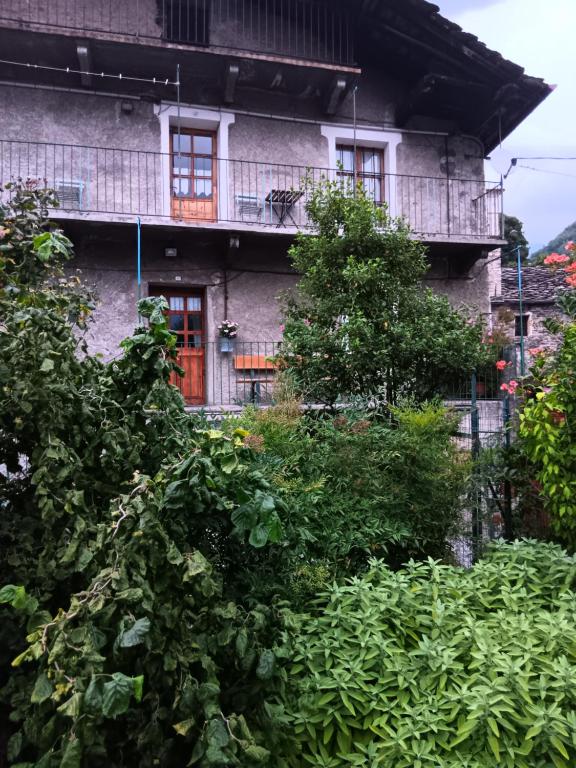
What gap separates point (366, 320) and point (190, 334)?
5.46 metres

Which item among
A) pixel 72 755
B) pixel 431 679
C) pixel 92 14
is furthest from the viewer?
pixel 92 14

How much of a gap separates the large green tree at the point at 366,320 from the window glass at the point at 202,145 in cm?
517

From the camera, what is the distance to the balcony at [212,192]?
966 centimetres

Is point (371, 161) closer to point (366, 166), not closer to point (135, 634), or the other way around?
point (366, 166)

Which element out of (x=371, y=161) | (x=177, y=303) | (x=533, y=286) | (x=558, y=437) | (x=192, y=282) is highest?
(x=371, y=161)

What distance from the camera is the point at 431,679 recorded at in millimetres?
2895

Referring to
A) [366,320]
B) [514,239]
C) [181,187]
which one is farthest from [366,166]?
[514,239]

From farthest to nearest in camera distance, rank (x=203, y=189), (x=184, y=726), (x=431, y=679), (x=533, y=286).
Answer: (x=533, y=286) < (x=203, y=189) < (x=431, y=679) < (x=184, y=726)

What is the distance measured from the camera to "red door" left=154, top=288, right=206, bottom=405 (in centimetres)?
1057

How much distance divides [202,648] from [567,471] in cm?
304

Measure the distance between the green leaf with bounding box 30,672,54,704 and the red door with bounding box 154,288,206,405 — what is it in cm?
848

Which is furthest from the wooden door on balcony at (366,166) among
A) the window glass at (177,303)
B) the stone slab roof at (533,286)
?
the stone slab roof at (533,286)

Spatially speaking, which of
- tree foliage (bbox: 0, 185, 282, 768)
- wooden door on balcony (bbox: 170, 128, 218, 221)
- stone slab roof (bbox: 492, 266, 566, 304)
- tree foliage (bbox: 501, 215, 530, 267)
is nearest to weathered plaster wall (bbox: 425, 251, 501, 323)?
stone slab roof (bbox: 492, 266, 566, 304)

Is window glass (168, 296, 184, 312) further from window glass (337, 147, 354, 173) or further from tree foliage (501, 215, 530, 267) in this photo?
tree foliage (501, 215, 530, 267)
